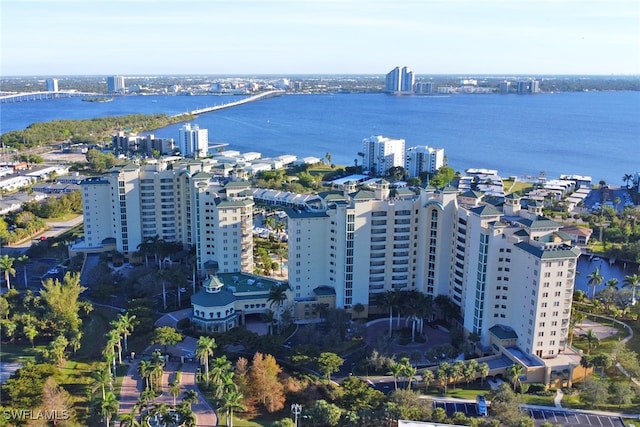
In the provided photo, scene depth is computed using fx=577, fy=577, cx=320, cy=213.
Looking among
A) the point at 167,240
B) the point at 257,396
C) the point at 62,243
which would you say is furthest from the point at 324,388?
the point at 62,243

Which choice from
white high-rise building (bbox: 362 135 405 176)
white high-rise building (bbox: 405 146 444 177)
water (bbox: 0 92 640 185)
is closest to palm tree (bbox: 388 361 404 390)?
white high-rise building (bbox: 405 146 444 177)

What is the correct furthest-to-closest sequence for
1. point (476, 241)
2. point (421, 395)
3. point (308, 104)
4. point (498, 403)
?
1. point (308, 104)
2. point (476, 241)
3. point (421, 395)
4. point (498, 403)

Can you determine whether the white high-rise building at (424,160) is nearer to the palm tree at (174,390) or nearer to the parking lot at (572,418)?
the parking lot at (572,418)

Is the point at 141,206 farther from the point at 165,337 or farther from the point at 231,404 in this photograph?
the point at 231,404

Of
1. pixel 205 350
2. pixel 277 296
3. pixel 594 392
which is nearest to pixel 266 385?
pixel 205 350

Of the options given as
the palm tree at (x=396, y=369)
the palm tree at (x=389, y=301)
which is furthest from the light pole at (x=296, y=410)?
the palm tree at (x=389, y=301)

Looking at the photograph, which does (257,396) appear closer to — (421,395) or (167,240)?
(421,395)
